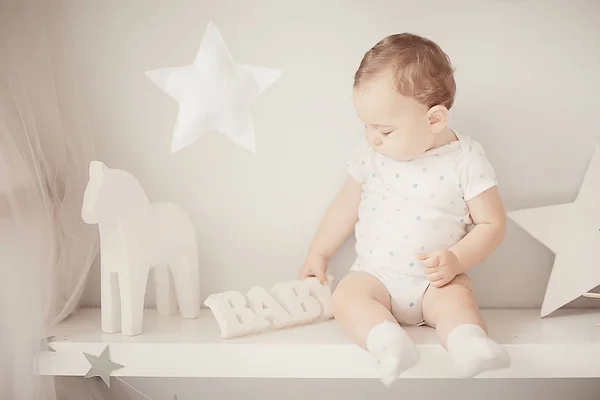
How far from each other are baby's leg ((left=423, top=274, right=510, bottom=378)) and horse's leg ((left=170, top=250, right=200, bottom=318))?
1.45 feet

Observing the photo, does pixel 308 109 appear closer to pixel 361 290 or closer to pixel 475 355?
pixel 361 290

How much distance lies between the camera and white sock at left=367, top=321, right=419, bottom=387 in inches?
42.0

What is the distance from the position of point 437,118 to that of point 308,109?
1.07ft

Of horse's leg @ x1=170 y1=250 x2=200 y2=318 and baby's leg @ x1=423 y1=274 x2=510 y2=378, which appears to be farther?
horse's leg @ x1=170 y1=250 x2=200 y2=318

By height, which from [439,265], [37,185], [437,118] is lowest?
[439,265]

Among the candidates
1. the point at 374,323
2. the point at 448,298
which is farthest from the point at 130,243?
the point at 448,298

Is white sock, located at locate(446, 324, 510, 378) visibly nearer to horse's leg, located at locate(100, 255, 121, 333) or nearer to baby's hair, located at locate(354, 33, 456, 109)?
baby's hair, located at locate(354, 33, 456, 109)

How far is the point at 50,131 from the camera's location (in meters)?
1.35

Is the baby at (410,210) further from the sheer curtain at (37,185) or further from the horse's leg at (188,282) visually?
the sheer curtain at (37,185)

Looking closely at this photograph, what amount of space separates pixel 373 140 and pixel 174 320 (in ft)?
1.70

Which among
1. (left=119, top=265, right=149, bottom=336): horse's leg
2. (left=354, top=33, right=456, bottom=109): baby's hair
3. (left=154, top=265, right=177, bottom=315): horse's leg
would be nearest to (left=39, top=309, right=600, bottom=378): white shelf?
(left=119, top=265, right=149, bottom=336): horse's leg

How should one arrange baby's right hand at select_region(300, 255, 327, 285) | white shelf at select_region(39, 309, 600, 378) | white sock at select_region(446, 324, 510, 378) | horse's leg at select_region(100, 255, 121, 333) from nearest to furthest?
1. white sock at select_region(446, 324, 510, 378)
2. white shelf at select_region(39, 309, 600, 378)
3. horse's leg at select_region(100, 255, 121, 333)
4. baby's right hand at select_region(300, 255, 327, 285)

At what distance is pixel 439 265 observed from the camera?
1.22 meters

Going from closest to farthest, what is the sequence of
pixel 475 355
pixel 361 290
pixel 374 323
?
pixel 475 355 → pixel 374 323 → pixel 361 290
